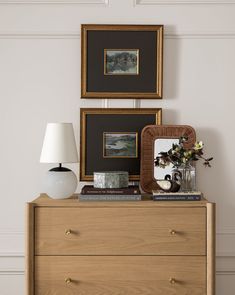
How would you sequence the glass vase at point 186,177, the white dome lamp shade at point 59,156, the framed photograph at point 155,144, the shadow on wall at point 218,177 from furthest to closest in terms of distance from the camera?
the shadow on wall at point 218,177
the framed photograph at point 155,144
the glass vase at point 186,177
the white dome lamp shade at point 59,156

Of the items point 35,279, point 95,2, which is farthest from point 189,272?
point 95,2

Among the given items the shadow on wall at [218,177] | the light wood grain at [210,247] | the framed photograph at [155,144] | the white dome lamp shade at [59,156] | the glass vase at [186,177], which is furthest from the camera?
the shadow on wall at [218,177]

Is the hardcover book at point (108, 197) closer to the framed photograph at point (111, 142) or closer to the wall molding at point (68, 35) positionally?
the framed photograph at point (111, 142)

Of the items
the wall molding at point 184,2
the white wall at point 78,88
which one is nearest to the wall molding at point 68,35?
the white wall at point 78,88

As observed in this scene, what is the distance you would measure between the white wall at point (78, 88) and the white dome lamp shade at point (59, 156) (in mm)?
409

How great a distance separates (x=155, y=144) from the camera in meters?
3.17

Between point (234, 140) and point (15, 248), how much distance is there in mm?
1631

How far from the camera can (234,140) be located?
10.7 ft

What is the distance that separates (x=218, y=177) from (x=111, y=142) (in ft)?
2.48

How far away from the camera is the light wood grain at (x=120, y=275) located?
2.73 metres

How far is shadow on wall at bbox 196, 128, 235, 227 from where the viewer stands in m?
3.26

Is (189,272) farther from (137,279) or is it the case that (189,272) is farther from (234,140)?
(234,140)

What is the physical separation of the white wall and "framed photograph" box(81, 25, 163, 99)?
66 millimetres

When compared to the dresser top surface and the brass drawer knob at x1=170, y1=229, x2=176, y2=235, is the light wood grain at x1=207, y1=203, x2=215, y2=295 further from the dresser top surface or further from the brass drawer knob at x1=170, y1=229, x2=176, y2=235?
the brass drawer knob at x1=170, y1=229, x2=176, y2=235
